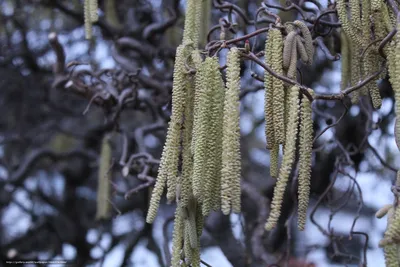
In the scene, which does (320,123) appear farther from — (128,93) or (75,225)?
(75,225)

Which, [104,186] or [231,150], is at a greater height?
[231,150]

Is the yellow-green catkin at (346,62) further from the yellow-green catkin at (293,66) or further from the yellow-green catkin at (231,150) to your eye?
Answer: the yellow-green catkin at (231,150)

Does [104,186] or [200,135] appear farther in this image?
[104,186]

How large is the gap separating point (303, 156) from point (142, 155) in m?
1.03

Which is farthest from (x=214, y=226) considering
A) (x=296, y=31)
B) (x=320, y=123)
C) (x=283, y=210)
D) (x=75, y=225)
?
(x=296, y=31)

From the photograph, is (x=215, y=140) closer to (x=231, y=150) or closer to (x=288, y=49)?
(x=231, y=150)

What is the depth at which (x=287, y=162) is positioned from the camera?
0.95 m

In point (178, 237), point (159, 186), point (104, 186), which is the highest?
point (159, 186)

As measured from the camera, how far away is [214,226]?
8.22 feet

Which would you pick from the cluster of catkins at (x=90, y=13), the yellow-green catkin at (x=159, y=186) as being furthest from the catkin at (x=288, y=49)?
the cluster of catkins at (x=90, y=13)

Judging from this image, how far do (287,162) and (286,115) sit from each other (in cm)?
13

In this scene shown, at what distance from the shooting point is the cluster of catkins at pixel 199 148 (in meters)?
0.96

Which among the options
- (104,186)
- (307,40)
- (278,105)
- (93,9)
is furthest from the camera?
(104,186)

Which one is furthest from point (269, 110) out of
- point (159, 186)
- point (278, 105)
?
point (159, 186)
